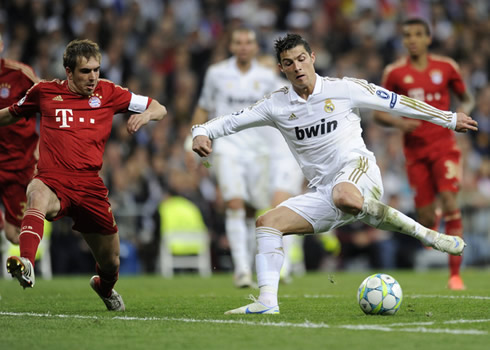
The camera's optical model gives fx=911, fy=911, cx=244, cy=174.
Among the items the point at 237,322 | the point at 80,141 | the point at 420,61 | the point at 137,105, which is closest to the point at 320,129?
the point at 137,105

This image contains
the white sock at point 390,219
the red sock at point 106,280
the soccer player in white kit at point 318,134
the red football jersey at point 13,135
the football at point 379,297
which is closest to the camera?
the football at point 379,297

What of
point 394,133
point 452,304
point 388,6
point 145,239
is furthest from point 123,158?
point 452,304

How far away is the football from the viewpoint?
7.21 m

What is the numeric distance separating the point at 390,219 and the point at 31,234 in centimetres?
284

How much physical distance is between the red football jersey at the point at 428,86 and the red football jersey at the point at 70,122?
4325 mm

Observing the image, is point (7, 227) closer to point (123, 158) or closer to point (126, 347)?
point (126, 347)

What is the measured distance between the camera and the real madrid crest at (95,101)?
789cm

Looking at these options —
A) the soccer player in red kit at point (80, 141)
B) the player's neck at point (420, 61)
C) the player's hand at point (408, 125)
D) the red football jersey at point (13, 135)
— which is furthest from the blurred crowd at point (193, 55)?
the soccer player in red kit at point (80, 141)

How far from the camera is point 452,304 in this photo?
830 cm

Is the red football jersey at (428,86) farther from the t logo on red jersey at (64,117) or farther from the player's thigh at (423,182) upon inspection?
the t logo on red jersey at (64,117)

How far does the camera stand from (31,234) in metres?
7.05

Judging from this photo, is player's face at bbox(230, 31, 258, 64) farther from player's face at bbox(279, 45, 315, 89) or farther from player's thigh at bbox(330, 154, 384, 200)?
player's thigh at bbox(330, 154, 384, 200)

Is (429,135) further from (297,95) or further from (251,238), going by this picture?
(251,238)

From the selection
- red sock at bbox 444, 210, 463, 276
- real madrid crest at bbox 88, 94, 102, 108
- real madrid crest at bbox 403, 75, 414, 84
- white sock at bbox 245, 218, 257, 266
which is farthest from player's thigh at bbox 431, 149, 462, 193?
real madrid crest at bbox 88, 94, 102, 108
